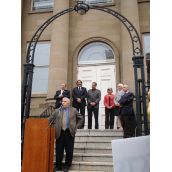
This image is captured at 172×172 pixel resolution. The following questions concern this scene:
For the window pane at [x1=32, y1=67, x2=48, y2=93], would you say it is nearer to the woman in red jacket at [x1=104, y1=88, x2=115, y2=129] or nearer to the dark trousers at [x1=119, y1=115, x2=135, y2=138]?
the woman in red jacket at [x1=104, y1=88, x2=115, y2=129]

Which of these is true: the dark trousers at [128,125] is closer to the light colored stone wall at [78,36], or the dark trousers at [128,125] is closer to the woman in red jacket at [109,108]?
the woman in red jacket at [109,108]

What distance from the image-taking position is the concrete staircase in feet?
23.6

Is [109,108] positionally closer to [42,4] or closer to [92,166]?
[92,166]

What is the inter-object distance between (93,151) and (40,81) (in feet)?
24.9

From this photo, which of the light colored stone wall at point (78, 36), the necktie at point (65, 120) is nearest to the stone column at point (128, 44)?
the light colored stone wall at point (78, 36)

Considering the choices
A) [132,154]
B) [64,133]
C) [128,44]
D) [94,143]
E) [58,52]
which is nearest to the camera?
[132,154]

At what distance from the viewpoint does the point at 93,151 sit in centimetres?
820

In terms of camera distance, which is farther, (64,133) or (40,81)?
(40,81)

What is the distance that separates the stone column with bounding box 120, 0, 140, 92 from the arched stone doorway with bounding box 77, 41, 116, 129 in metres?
0.70

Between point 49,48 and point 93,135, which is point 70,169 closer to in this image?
point 93,135

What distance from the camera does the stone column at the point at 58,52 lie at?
45.8 feet

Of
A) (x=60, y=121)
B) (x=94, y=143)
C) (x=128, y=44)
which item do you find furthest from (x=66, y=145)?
(x=128, y=44)
